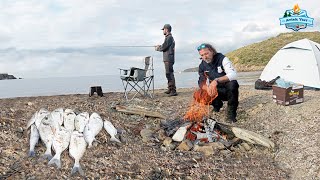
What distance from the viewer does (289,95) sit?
25.1 ft

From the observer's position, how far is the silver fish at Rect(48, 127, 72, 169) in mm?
5082

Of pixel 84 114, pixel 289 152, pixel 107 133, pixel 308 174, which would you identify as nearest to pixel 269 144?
pixel 289 152

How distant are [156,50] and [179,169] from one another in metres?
5.62

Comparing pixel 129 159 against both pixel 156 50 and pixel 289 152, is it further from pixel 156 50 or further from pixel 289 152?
pixel 156 50

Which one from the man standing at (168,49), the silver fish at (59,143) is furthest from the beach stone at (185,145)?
the man standing at (168,49)

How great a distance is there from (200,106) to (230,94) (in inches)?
27.9

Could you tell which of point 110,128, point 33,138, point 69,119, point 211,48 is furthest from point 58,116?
point 211,48

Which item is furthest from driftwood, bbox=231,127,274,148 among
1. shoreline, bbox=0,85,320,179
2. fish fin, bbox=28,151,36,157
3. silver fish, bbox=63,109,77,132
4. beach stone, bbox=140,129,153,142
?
fish fin, bbox=28,151,36,157

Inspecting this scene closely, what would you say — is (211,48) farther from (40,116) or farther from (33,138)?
(33,138)

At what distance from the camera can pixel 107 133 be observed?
617 centimetres

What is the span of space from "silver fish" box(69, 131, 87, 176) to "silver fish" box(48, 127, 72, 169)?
9cm

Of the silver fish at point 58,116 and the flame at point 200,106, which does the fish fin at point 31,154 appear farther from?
the flame at point 200,106

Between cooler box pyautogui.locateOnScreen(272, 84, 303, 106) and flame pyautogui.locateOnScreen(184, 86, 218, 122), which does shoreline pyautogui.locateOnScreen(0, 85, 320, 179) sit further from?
flame pyautogui.locateOnScreen(184, 86, 218, 122)

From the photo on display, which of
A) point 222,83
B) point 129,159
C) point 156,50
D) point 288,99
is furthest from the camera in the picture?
point 156,50
